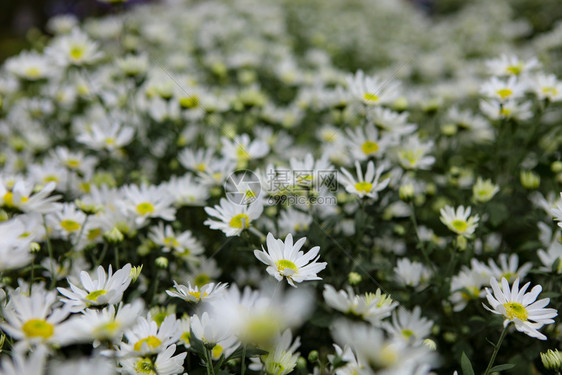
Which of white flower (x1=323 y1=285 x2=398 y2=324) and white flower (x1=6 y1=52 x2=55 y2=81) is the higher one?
white flower (x1=6 y1=52 x2=55 y2=81)

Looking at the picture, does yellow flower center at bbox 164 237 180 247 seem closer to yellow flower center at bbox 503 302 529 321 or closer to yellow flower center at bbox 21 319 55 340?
yellow flower center at bbox 21 319 55 340

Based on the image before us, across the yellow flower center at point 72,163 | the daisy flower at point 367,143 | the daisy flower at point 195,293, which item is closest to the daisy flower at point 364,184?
the daisy flower at point 367,143

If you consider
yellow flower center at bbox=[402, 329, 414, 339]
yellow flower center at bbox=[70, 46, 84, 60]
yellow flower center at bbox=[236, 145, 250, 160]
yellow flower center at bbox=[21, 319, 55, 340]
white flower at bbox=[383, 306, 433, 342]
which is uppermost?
yellow flower center at bbox=[70, 46, 84, 60]

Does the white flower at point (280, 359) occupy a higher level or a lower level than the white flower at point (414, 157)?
lower

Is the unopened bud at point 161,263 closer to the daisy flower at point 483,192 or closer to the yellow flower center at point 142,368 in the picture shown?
the yellow flower center at point 142,368

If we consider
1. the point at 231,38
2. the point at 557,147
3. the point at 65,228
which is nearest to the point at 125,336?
the point at 65,228

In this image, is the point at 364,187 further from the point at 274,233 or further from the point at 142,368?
the point at 142,368

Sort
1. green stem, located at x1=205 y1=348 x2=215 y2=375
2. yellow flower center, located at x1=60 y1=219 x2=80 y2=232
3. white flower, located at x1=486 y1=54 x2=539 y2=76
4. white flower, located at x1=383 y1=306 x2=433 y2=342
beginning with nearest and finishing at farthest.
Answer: green stem, located at x1=205 y1=348 x2=215 y2=375
white flower, located at x1=383 y1=306 x2=433 y2=342
yellow flower center, located at x1=60 y1=219 x2=80 y2=232
white flower, located at x1=486 y1=54 x2=539 y2=76

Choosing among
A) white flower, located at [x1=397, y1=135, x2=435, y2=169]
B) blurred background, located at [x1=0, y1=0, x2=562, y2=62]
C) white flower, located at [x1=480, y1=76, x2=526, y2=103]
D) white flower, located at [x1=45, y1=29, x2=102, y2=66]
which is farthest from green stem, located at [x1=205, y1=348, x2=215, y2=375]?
blurred background, located at [x1=0, y1=0, x2=562, y2=62]

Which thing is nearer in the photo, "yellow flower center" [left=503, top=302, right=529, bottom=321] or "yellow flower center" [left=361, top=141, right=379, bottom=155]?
"yellow flower center" [left=503, top=302, right=529, bottom=321]
